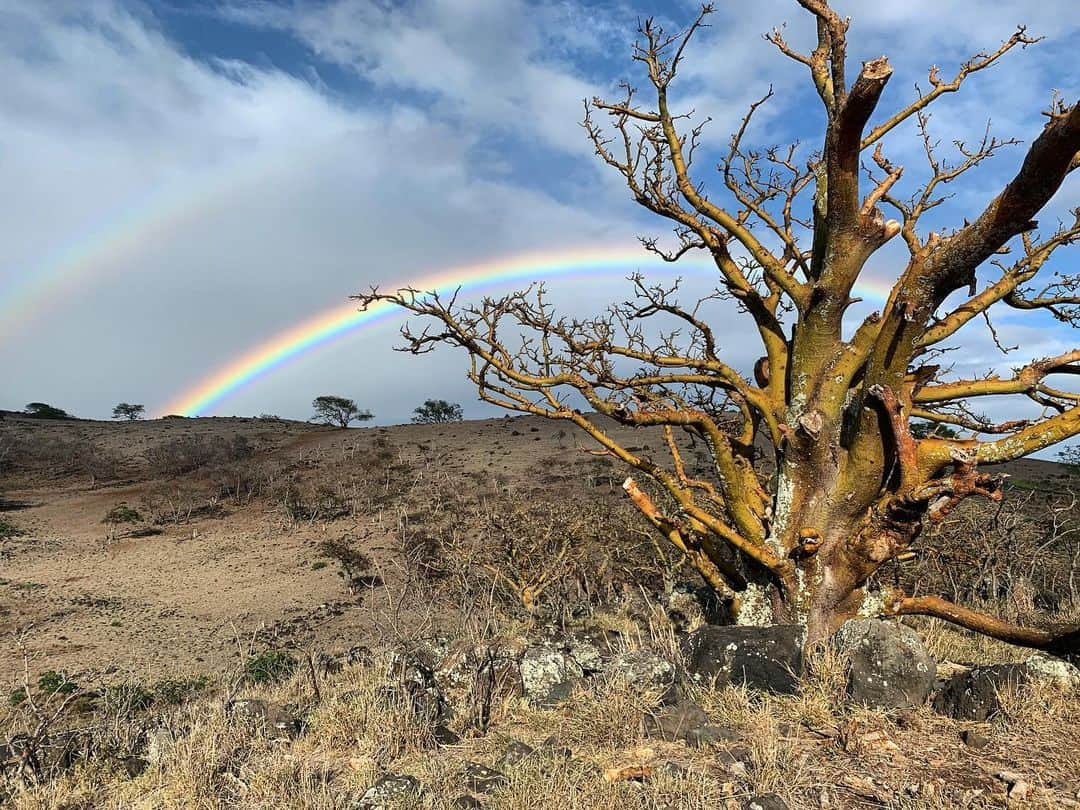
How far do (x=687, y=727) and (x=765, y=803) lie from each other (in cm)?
106

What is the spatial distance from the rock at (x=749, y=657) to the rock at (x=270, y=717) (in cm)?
308

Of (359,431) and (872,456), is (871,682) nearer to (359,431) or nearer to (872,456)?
(872,456)

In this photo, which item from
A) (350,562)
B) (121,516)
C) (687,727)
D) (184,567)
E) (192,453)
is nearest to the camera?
(687,727)

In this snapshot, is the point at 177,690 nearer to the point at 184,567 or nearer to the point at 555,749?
the point at 555,749

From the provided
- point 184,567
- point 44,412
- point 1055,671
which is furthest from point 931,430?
point 44,412

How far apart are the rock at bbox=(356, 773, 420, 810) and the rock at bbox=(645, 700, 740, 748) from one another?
1599 mm

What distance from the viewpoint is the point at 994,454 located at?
4.86 meters

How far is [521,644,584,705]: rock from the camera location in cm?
537

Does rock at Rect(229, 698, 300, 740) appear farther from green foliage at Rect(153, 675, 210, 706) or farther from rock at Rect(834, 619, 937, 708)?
rock at Rect(834, 619, 937, 708)

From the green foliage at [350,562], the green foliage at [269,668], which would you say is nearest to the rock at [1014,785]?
the green foliage at [269,668]

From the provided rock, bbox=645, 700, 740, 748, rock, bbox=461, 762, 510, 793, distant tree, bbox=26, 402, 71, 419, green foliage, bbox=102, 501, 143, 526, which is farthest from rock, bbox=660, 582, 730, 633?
distant tree, bbox=26, 402, 71, 419

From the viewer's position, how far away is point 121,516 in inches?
1029

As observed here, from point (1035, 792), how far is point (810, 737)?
1.22 meters

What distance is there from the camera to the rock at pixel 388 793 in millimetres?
3547
